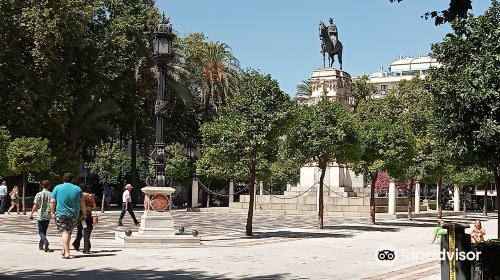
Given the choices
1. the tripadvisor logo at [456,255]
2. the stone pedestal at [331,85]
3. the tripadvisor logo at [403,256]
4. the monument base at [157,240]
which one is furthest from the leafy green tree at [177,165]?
the tripadvisor logo at [456,255]

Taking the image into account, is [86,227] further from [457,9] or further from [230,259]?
[457,9]

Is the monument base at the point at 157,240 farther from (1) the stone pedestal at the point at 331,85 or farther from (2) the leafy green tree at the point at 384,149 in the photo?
(1) the stone pedestal at the point at 331,85

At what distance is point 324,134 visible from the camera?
21.6 m

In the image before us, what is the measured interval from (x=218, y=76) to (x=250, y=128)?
26.3 meters

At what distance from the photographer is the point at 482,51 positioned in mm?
13078

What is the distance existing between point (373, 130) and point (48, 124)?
18305 millimetres

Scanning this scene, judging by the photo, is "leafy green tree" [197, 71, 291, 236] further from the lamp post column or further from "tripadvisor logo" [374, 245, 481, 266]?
"tripadvisor logo" [374, 245, 481, 266]

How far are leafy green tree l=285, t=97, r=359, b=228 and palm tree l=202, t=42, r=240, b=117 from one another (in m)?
21.7

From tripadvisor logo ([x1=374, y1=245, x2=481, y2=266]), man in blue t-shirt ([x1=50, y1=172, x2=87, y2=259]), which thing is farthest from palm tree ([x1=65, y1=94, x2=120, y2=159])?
man in blue t-shirt ([x1=50, y1=172, x2=87, y2=259])

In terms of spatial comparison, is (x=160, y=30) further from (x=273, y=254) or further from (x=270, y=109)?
(x=273, y=254)

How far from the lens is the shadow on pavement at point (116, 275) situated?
9.81m

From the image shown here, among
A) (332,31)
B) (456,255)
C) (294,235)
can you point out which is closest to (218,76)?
(332,31)

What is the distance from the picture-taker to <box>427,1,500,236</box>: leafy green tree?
491 inches

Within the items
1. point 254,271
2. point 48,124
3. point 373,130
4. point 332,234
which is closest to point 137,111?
point 48,124
